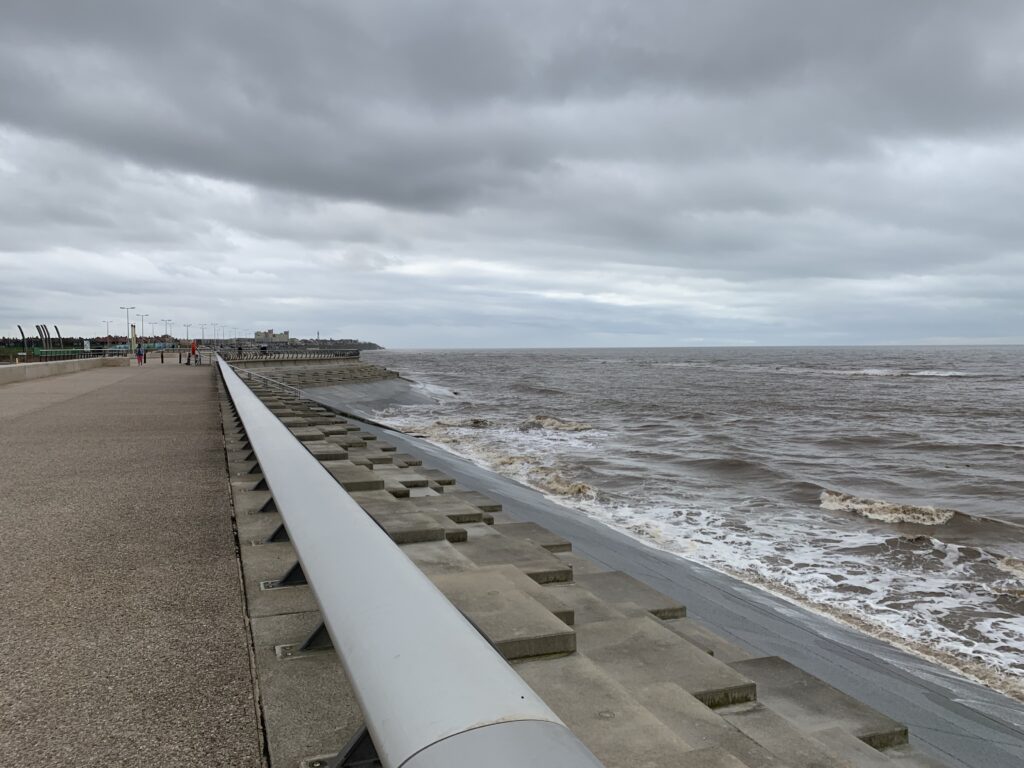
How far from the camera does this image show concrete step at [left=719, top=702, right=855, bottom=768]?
8.89 ft

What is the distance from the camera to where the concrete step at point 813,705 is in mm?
3502

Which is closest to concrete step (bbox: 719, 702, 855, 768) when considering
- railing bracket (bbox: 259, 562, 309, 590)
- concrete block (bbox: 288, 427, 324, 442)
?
railing bracket (bbox: 259, 562, 309, 590)

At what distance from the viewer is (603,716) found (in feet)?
7.89

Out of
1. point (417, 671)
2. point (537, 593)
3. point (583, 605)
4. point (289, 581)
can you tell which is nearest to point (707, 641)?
point (583, 605)

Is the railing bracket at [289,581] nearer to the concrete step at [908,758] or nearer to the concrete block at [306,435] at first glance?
the concrete step at [908,758]

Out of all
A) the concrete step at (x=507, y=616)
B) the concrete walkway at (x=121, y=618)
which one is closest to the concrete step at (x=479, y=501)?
the concrete walkway at (x=121, y=618)

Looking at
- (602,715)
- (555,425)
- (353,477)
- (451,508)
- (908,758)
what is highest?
(353,477)

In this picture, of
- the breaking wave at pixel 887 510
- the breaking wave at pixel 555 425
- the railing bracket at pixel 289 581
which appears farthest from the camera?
the breaking wave at pixel 555 425

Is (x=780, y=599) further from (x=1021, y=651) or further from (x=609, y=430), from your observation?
(x=609, y=430)

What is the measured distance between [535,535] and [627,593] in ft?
4.40

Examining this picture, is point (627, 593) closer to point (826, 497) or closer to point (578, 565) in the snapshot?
point (578, 565)

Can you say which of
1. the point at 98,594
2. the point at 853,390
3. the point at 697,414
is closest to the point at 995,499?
the point at 98,594

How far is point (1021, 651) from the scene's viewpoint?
598 cm

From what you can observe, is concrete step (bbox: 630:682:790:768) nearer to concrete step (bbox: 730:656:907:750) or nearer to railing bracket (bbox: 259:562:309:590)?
concrete step (bbox: 730:656:907:750)
